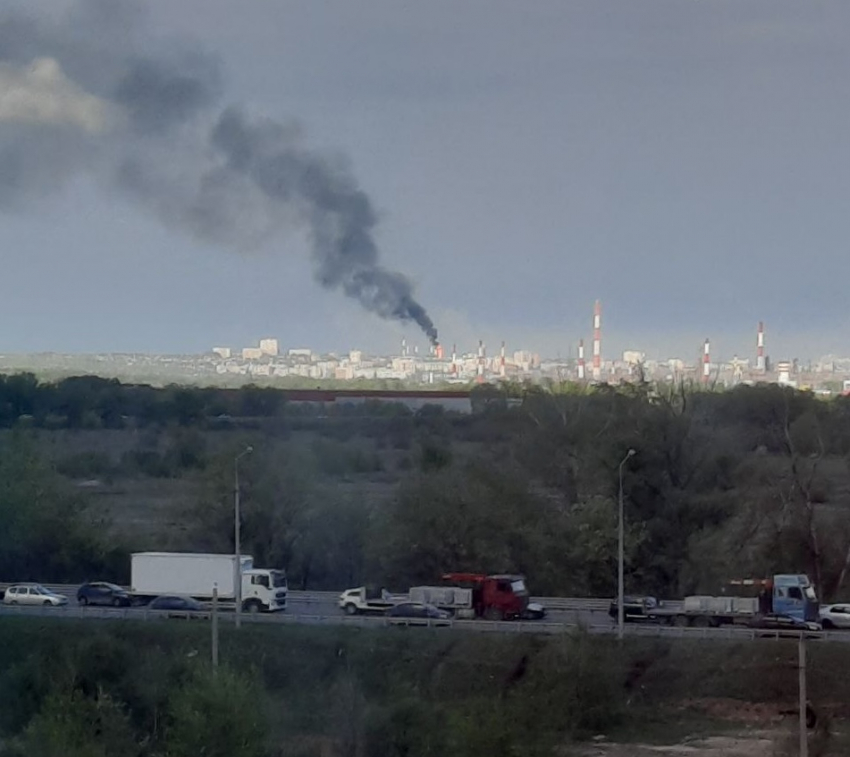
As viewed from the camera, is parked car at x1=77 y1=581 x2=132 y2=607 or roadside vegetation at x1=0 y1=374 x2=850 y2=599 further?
roadside vegetation at x1=0 y1=374 x2=850 y2=599

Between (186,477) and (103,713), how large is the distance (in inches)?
300

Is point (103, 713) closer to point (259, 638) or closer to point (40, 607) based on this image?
point (259, 638)

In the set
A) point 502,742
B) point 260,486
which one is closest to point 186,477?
point 260,486

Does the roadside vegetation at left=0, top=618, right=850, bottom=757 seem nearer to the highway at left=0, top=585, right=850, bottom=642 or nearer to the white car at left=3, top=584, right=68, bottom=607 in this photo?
the highway at left=0, top=585, right=850, bottom=642

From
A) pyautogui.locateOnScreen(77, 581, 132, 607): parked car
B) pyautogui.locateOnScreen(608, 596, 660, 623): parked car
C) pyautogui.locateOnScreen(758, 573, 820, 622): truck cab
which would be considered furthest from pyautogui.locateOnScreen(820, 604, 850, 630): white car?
pyautogui.locateOnScreen(77, 581, 132, 607): parked car

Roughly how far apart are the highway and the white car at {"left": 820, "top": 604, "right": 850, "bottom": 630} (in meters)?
0.30

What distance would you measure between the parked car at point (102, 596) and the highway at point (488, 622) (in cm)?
11

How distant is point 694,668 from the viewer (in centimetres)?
916

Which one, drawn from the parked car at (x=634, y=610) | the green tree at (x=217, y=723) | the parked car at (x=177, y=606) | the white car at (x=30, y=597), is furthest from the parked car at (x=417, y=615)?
the green tree at (x=217, y=723)

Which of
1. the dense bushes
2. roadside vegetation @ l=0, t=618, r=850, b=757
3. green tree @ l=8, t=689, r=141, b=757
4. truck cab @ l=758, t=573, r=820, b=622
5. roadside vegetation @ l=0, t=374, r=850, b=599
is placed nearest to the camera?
green tree @ l=8, t=689, r=141, b=757

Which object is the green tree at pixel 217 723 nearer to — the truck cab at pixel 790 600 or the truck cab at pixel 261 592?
the truck cab at pixel 261 592

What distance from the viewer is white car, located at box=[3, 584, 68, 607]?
35.7 ft

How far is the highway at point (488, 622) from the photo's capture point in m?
9.63

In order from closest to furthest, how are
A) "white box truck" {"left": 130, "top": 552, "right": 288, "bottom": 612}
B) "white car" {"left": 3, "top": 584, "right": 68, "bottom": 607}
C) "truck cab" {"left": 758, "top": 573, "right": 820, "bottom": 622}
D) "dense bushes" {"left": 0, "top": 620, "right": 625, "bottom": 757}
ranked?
"dense bushes" {"left": 0, "top": 620, "right": 625, "bottom": 757}
"truck cab" {"left": 758, "top": 573, "right": 820, "bottom": 622}
"white box truck" {"left": 130, "top": 552, "right": 288, "bottom": 612}
"white car" {"left": 3, "top": 584, "right": 68, "bottom": 607}
